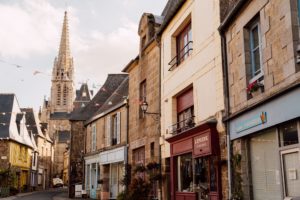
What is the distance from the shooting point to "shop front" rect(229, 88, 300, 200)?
685 cm

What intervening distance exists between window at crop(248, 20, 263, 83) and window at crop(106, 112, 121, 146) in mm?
12023

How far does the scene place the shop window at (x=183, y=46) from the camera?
12.6 metres

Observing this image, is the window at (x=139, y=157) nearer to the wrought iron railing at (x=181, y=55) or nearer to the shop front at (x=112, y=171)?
the shop front at (x=112, y=171)

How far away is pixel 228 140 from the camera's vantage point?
9336 mm

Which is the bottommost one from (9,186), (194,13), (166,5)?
(9,186)

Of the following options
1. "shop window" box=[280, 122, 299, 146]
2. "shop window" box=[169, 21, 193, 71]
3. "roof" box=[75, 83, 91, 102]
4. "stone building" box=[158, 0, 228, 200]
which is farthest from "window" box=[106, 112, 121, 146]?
"roof" box=[75, 83, 91, 102]

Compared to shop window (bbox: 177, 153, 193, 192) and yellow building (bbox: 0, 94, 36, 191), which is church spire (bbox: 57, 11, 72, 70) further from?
shop window (bbox: 177, 153, 193, 192)

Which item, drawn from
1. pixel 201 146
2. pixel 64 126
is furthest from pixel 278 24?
pixel 64 126

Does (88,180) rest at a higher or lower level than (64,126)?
lower

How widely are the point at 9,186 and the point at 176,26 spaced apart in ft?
68.9

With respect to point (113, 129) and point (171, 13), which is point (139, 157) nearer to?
point (113, 129)

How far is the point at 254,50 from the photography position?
861 cm

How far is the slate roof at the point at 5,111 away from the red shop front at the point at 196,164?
2140 cm

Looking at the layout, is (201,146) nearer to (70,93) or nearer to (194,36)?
(194,36)
